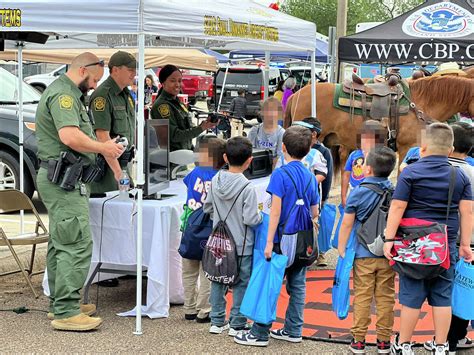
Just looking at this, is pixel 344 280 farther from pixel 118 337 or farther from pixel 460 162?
pixel 118 337

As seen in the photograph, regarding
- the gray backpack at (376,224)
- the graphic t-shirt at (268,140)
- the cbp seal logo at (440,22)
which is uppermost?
the cbp seal logo at (440,22)

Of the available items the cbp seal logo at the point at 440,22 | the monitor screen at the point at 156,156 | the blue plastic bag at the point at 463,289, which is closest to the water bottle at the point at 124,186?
the monitor screen at the point at 156,156

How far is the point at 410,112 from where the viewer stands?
33.3ft

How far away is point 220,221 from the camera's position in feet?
17.4

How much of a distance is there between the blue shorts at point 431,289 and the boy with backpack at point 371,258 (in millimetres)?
197

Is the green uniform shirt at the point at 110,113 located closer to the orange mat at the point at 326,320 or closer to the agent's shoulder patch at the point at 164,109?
the agent's shoulder patch at the point at 164,109

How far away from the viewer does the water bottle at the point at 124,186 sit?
5.99 m

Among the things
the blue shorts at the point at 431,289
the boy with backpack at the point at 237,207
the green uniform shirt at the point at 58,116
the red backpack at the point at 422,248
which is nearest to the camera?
the red backpack at the point at 422,248

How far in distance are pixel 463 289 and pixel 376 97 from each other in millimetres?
5796

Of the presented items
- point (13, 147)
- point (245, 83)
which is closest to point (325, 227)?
point (13, 147)

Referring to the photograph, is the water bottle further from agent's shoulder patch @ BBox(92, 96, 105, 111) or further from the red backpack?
the red backpack

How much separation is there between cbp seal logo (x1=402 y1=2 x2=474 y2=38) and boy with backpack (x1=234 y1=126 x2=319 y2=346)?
5085mm

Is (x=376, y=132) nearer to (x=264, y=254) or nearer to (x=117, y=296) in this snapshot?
(x=264, y=254)

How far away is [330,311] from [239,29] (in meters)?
2.46
